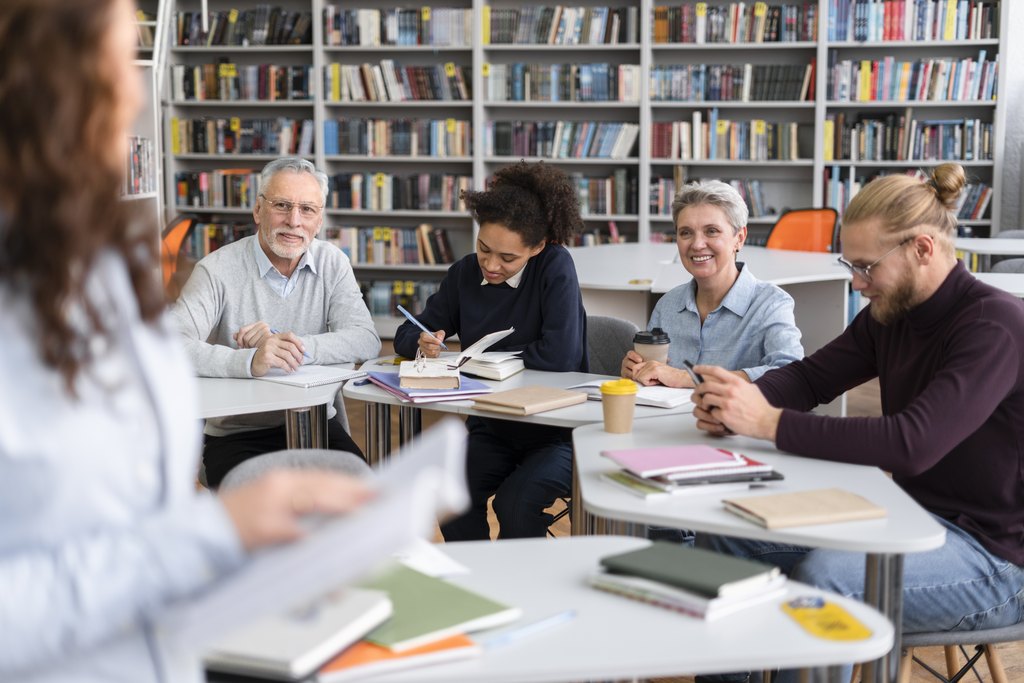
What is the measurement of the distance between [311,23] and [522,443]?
17.6 feet

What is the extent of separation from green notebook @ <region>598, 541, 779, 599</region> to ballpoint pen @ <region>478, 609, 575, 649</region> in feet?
0.36

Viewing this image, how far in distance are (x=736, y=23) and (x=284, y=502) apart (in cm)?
660

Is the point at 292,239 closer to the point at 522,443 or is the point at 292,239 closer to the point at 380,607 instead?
the point at 522,443

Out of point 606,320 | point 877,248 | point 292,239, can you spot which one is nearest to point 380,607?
point 877,248

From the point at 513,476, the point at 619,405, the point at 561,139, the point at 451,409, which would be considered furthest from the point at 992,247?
the point at 619,405

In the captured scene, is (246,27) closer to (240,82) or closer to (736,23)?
(240,82)

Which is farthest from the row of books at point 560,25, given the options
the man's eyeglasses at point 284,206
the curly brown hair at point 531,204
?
the man's eyeglasses at point 284,206

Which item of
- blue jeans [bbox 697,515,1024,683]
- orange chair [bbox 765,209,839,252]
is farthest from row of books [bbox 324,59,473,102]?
blue jeans [bbox 697,515,1024,683]

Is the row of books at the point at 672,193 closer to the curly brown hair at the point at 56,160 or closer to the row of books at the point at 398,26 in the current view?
the row of books at the point at 398,26

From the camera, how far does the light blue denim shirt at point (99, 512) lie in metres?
0.88

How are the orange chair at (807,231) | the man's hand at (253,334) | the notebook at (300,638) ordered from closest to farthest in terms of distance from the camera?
the notebook at (300,638) → the man's hand at (253,334) → the orange chair at (807,231)

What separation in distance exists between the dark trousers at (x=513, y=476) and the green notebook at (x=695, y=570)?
134cm

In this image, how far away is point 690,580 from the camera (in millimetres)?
1345

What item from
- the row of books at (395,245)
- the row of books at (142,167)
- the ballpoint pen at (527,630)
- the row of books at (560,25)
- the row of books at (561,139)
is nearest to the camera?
the ballpoint pen at (527,630)
